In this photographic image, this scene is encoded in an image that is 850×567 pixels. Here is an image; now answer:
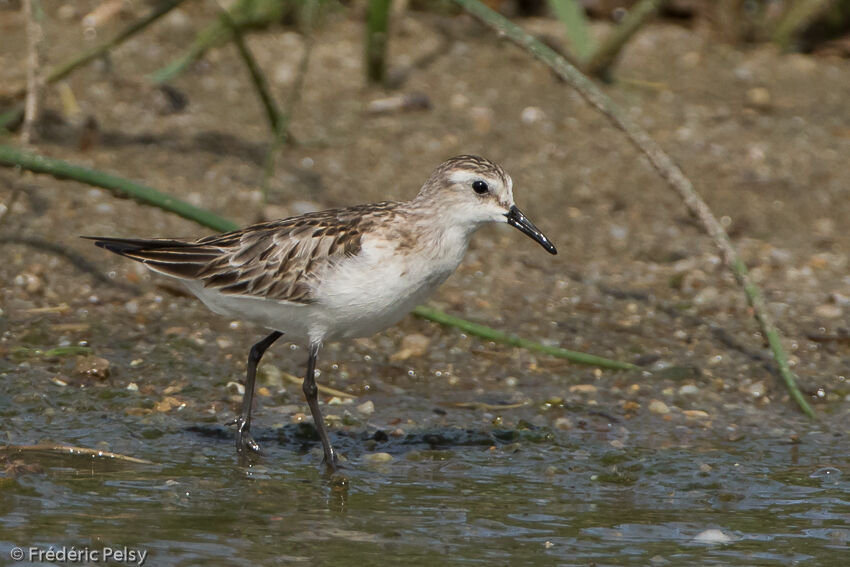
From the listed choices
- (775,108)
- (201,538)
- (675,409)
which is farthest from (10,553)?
(775,108)

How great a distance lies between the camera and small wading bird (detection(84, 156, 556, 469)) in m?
6.12

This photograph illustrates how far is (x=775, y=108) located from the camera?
10570 mm

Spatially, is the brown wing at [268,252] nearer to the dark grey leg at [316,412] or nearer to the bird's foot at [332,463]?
the dark grey leg at [316,412]

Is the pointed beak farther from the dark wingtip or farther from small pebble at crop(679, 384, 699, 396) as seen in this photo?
the dark wingtip

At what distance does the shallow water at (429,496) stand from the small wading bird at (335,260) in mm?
364

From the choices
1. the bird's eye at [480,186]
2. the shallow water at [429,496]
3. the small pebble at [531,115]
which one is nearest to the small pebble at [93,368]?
the shallow water at [429,496]

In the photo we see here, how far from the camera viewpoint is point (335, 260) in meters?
6.20

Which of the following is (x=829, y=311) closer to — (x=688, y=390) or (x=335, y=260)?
(x=688, y=390)

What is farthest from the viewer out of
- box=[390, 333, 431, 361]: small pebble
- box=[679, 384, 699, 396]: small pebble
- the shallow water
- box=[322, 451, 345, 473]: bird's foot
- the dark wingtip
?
box=[390, 333, 431, 361]: small pebble

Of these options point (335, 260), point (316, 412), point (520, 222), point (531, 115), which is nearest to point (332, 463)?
point (316, 412)

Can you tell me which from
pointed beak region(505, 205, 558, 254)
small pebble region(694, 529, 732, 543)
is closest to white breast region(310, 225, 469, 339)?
pointed beak region(505, 205, 558, 254)
